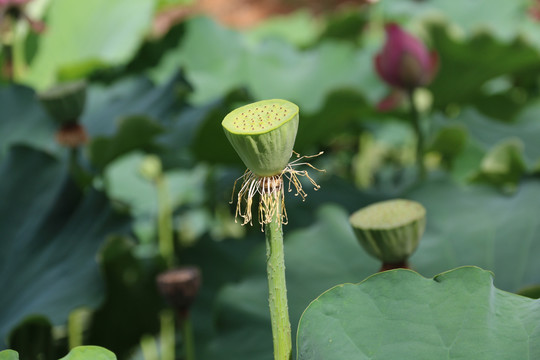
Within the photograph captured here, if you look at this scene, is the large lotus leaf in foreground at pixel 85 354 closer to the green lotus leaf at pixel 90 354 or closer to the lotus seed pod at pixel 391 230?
the green lotus leaf at pixel 90 354

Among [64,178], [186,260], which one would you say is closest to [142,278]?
[186,260]

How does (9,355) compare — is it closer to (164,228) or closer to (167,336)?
(167,336)

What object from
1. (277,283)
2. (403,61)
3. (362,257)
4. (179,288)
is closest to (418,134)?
(403,61)

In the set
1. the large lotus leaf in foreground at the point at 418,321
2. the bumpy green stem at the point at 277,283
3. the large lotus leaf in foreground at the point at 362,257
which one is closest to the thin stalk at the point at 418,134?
the large lotus leaf in foreground at the point at 362,257

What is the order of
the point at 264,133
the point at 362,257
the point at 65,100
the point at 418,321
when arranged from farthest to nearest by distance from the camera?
the point at 65,100
the point at 362,257
the point at 418,321
the point at 264,133

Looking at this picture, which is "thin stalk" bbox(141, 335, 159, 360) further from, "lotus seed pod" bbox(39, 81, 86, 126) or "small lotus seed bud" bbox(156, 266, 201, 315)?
"lotus seed pod" bbox(39, 81, 86, 126)

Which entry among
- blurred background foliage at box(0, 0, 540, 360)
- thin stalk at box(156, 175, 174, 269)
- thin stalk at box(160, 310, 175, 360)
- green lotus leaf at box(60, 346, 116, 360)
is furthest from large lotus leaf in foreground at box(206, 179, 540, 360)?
thin stalk at box(156, 175, 174, 269)
